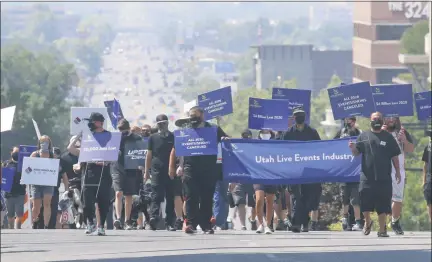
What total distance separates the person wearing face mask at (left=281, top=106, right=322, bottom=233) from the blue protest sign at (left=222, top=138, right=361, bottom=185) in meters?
0.32

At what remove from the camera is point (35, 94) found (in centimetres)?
11756

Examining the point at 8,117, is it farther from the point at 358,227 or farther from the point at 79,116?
the point at 358,227

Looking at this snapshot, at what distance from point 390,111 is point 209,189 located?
13.3 feet

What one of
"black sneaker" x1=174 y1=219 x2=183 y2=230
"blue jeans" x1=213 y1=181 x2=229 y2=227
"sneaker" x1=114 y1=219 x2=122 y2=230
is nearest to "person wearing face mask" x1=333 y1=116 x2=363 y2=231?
"blue jeans" x1=213 y1=181 x2=229 y2=227

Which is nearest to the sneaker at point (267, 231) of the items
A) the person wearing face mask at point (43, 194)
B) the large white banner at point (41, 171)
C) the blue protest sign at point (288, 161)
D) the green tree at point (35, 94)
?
the blue protest sign at point (288, 161)

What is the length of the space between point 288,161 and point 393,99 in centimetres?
202

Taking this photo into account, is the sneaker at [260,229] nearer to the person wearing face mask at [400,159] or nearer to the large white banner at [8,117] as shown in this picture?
the person wearing face mask at [400,159]

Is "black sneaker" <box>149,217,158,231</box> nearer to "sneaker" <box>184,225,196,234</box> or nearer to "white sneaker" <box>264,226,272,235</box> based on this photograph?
"sneaker" <box>184,225,196,234</box>

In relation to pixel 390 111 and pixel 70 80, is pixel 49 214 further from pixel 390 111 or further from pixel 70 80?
pixel 70 80

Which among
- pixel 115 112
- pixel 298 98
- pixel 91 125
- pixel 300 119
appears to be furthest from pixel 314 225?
pixel 115 112

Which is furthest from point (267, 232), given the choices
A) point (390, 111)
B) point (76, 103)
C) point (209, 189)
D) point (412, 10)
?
point (412, 10)

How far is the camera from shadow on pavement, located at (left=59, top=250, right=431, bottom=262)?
18.9 meters

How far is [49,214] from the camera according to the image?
1042 inches

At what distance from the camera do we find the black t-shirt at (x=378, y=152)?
72.8 ft
